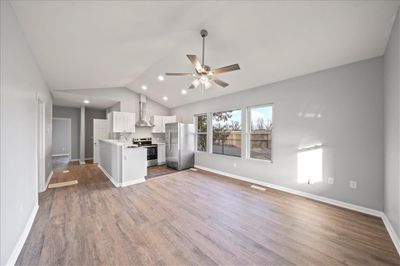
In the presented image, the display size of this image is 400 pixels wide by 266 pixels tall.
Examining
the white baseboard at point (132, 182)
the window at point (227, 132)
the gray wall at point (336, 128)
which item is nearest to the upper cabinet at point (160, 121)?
the window at point (227, 132)

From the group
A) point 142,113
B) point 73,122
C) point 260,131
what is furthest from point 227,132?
point 73,122

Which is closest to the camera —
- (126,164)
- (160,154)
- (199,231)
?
(199,231)

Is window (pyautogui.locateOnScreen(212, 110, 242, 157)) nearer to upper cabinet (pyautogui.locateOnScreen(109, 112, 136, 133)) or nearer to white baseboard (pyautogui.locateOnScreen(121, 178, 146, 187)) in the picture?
white baseboard (pyautogui.locateOnScreen(121, 178, 146, 187))

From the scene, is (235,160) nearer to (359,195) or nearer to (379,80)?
(359,195)

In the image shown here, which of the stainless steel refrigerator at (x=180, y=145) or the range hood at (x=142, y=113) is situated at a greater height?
the range hood at (x=142, y=113)

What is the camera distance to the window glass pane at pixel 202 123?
5.98 metres

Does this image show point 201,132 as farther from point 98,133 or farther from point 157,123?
point 98,133

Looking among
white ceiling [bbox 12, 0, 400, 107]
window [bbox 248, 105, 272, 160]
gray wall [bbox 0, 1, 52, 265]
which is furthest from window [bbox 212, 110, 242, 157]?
gray wall [bbox 0, 1, 52, 265]

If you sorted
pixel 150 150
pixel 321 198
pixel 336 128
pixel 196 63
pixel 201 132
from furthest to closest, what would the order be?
pixel 150 150 → pixel 201 132 → pixel 321 198 → pixel 336 128 → pixel 196 63

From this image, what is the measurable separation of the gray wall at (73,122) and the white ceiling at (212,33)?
4.69 m

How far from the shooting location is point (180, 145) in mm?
5816

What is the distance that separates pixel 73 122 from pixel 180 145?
19.2 ft

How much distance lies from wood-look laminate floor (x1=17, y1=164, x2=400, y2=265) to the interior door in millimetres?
3471

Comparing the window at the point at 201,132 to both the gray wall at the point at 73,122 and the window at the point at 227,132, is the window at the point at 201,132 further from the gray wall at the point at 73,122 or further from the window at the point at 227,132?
the gray wall at the point at 73,122
